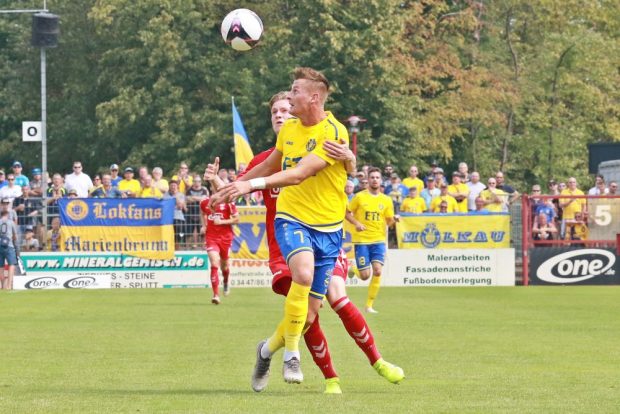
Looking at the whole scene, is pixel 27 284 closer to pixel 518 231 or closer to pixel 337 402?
pixel 518 231

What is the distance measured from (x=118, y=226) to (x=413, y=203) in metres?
6.37

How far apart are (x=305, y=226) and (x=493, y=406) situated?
5.99 feet

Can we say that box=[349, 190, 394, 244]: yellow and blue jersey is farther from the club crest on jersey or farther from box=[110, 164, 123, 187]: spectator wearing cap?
the club crest on jersey

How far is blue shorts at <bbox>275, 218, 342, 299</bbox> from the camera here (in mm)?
9070

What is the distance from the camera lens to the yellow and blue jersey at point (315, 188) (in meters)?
9.16

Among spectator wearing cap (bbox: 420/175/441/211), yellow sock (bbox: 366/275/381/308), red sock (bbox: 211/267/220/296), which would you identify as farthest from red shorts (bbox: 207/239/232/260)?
spectator wearing cap (bbox: 420/175/441/211)

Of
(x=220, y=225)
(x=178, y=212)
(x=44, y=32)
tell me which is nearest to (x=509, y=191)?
(x=178, y=212)

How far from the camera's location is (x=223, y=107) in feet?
157

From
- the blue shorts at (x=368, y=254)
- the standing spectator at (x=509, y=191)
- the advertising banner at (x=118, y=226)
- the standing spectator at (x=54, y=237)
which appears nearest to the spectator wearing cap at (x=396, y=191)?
the standing spectator at (x=509, y=191)

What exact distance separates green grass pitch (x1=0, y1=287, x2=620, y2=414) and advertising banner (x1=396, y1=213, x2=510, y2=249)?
5.51 meters

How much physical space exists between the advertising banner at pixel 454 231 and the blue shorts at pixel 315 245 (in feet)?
63.5

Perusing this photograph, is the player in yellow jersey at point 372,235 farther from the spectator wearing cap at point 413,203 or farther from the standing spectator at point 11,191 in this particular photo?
the standing spectator at point 11,191

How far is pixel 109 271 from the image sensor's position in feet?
93.3

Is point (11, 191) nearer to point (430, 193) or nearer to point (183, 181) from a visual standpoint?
point (183, 181)
